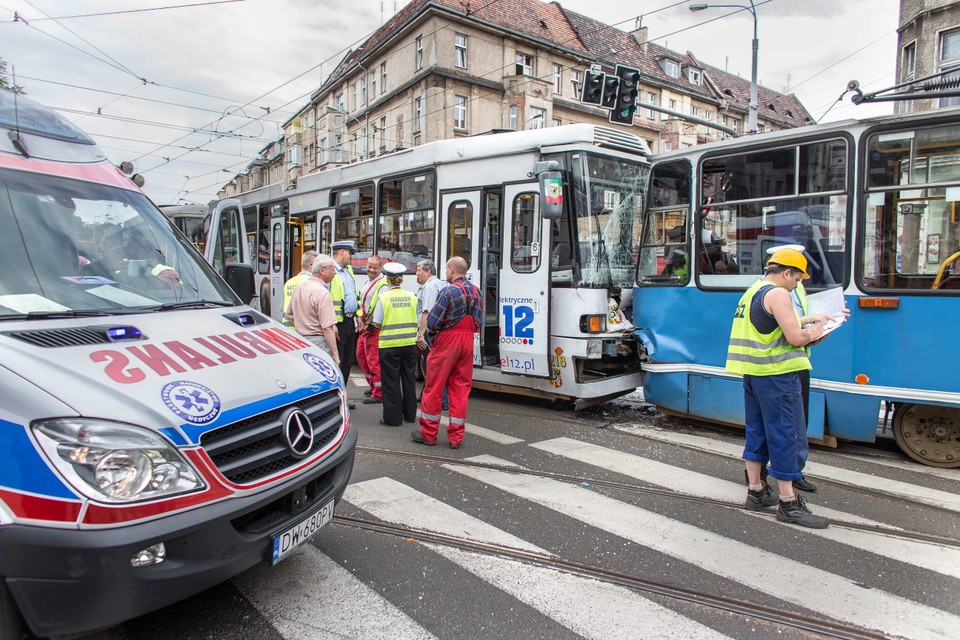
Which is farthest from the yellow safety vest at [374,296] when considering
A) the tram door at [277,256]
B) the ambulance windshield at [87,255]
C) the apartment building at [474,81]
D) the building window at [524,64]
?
the building window at [524,64]

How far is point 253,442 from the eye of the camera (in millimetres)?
2695

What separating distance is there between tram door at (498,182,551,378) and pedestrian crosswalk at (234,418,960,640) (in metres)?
2.15

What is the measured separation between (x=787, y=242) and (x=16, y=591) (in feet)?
21.3

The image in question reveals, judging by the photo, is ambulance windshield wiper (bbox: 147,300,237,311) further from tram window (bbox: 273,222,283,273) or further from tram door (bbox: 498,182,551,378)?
tram window (bbox: 273,222,283,273)

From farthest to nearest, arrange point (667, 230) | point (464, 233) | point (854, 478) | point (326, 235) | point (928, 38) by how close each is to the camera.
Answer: point (928, 38) → point (326, 235) → point (464, 233) → point (667, 230) → point (854, 478)

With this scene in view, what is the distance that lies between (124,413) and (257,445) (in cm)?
59

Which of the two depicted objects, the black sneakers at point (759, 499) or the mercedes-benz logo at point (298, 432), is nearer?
Answer: the mercedes-benz logo at point (298, 432)

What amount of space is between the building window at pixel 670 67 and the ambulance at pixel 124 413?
49200mm

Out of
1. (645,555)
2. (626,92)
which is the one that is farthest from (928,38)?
(645,555)

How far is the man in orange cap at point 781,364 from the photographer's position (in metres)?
4.21

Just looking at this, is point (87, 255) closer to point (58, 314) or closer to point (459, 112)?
point (58, 314)

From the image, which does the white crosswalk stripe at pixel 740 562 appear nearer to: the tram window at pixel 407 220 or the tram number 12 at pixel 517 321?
the tram number 12 at pixel 517 321

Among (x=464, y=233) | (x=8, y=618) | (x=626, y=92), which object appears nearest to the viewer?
(x=8, y=618)

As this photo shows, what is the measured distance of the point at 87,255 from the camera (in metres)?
3.18
